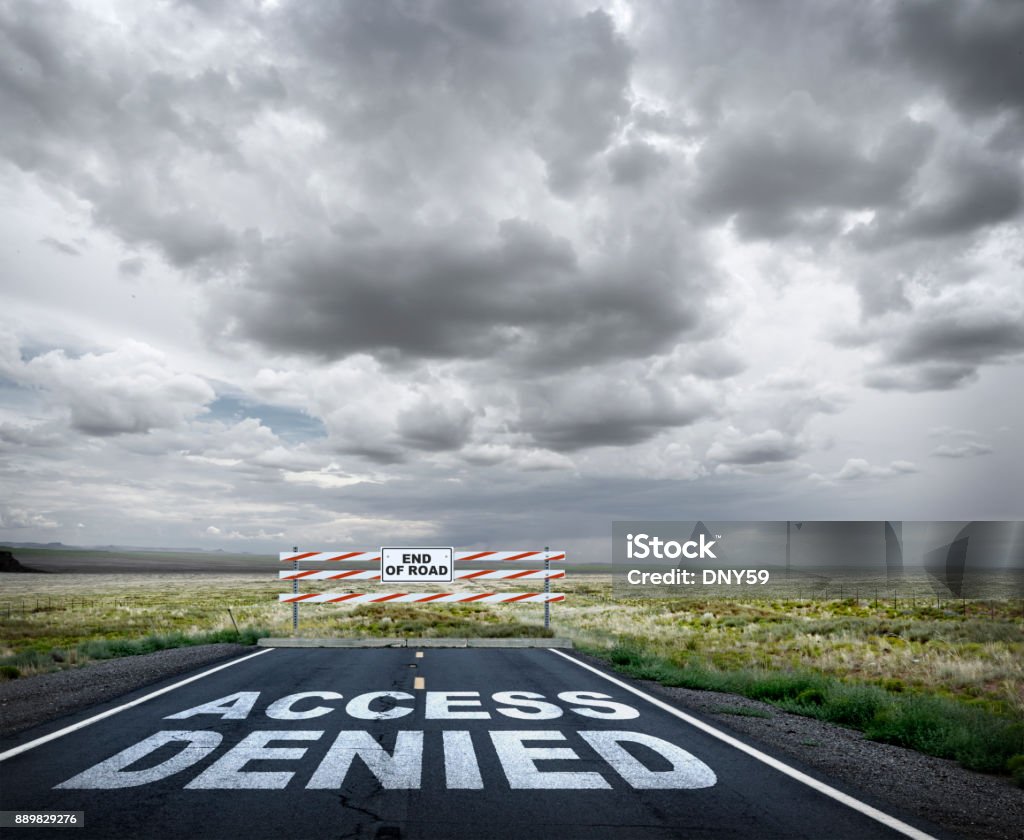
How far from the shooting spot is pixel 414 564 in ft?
57.2

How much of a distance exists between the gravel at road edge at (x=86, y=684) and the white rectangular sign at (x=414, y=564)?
347 cm

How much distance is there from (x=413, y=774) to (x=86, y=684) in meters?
7.50

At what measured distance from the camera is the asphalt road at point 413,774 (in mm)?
4766

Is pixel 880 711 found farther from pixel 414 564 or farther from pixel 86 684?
pixel 86 684

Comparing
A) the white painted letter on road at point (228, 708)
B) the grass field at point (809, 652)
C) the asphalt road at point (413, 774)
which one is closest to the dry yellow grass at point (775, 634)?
the grass field at point (809, 652)

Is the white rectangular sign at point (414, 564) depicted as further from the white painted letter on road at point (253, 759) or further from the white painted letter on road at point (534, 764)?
the white painted letter on road at point (534, 764)

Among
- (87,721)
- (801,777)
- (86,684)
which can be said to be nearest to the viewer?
(801,777)

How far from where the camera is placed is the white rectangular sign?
56.8 ft

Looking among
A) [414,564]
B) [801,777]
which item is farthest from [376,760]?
[414,564]

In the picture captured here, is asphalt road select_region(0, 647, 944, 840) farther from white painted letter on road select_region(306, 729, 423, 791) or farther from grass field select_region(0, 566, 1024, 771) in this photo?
grass field select_region(0, 566, 1024, 771)

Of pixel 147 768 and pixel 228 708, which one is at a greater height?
pixel 147 768

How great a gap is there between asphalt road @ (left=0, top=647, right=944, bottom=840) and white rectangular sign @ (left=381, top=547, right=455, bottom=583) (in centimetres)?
760

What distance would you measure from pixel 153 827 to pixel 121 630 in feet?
98.9

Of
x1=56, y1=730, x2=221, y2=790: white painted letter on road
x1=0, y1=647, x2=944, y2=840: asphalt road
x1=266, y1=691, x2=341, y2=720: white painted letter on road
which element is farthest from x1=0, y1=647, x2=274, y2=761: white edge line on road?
x1=266, y1=691, x2=341, y2=720: white painted letter on road
